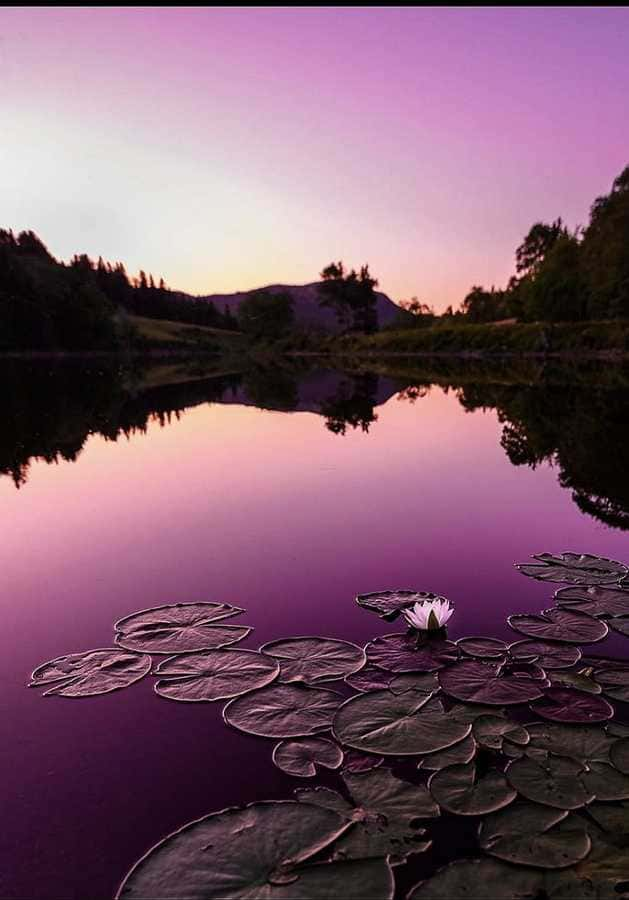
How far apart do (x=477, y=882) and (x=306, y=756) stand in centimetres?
119

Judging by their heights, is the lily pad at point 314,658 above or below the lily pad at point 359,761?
above

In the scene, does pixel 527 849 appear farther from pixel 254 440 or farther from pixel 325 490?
pixel 254 440

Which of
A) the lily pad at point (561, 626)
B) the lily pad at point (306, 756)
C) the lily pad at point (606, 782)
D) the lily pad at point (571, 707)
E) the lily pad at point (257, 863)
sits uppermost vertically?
the lily pad at point (257, 863)

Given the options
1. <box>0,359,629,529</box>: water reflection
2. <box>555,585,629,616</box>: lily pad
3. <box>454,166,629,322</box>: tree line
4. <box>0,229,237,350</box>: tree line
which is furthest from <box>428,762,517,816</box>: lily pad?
<box>0,229,237,350</box>: tree line

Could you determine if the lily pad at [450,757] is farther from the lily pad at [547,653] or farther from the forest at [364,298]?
the forest at [364,298]

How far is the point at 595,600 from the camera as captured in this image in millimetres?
5586

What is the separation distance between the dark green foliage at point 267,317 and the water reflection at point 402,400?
87.7 metres

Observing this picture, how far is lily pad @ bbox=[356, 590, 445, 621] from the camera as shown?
548cm

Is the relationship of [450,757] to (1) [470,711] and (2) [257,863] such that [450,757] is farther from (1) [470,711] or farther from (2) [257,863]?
(2) [257,863]

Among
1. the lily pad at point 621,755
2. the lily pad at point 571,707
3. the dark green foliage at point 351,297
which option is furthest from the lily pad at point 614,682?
the dark green foliage at point 351,297

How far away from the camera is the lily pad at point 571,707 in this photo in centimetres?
364

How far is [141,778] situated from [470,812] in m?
1.89

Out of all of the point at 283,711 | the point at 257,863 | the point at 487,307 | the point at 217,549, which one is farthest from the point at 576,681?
the point at 487,307

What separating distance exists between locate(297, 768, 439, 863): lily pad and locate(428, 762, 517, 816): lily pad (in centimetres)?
8
